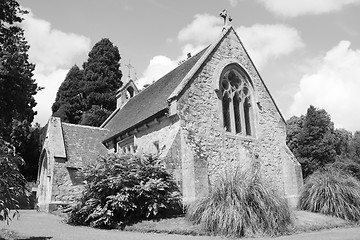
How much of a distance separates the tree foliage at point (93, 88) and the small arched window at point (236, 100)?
24448 millimetres

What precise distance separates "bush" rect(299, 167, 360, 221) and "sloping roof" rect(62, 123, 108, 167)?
1348 cm

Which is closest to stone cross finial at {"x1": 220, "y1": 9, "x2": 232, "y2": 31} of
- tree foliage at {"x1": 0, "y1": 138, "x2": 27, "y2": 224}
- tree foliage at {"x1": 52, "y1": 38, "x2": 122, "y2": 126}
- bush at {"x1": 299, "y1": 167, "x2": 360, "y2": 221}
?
bush at {"x1": 299, "y1": 167, "x2": 360, "y2": 221}

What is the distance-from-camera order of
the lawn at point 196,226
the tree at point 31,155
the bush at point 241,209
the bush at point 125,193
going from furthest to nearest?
the tree at point 31,155 < the bush at point 125,193 < the lawn at point 196,226 < the bush at point 241,209

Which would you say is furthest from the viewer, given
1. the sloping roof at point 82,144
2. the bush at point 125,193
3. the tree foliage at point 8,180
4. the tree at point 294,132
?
the tree at point 294,132

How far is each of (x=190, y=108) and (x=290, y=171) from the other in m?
8.21

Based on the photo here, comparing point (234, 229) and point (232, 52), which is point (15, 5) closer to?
point (232, 52)

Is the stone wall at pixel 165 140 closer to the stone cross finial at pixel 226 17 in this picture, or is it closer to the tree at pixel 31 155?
the stone cross finial at pixel 226 17

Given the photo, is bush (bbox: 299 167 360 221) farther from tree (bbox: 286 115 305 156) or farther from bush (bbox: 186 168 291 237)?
tree (bbox: 286 115 305 156)

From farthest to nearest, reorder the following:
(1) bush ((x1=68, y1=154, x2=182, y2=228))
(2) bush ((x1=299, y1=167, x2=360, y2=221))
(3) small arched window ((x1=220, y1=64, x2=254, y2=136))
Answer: (3) small arched window ((x1=220, y1=64, x2=254, y2=136)) < (2) bush ((x1=299, y1=167, x2=360, y2=221)) < (1) bush ((x1=68, y1=154, x2=182, y2=228))

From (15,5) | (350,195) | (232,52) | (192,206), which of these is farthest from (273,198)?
(15,5)

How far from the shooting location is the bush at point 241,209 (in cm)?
1118

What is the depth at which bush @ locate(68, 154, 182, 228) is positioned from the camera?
1345cm

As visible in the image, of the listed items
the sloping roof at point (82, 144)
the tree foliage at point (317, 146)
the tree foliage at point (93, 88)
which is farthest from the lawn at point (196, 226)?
the tree foliage at point (93, 88)

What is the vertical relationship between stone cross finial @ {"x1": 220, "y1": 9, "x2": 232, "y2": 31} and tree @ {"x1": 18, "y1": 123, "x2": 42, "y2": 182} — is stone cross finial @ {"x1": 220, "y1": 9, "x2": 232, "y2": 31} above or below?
above
